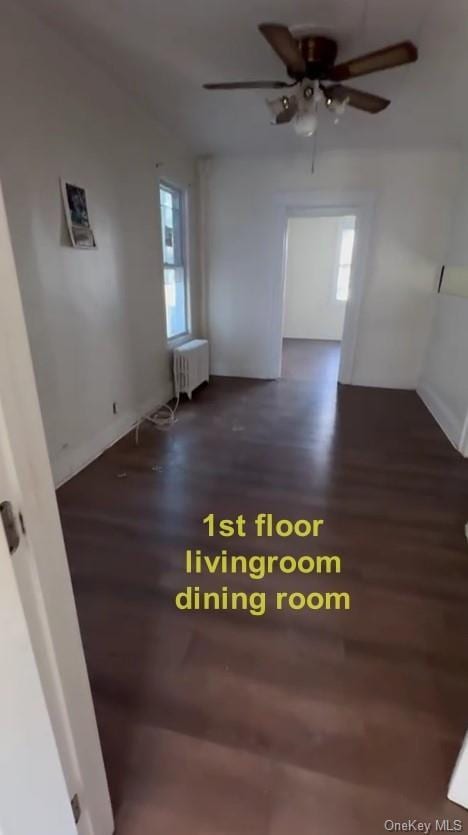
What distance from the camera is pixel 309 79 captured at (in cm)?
222

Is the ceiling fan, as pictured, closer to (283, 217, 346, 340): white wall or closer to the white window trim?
the white window trim

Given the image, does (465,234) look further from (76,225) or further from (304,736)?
(304,736)

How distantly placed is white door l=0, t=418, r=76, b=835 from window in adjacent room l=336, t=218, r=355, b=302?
717 cm

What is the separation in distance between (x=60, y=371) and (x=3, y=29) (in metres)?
1.63

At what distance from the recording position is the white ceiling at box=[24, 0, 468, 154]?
1.91m

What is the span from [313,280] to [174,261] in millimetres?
3921

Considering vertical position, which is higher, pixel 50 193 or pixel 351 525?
pixel 50 193

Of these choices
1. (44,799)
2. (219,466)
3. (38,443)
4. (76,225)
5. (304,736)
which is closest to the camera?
(38,443)

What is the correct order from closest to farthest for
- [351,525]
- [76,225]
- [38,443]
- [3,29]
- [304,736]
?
[38,443] → [304,736] → [3,29] → [351,525] → [76,225]

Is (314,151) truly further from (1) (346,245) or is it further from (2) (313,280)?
(2) (313,280)

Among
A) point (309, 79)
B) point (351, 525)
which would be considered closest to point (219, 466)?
point (351, 525)

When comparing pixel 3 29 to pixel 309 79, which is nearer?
pixel 3 29

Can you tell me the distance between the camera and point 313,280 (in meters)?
7.41

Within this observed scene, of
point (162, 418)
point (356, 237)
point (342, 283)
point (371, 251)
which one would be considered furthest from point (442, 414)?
point (342, 283)
